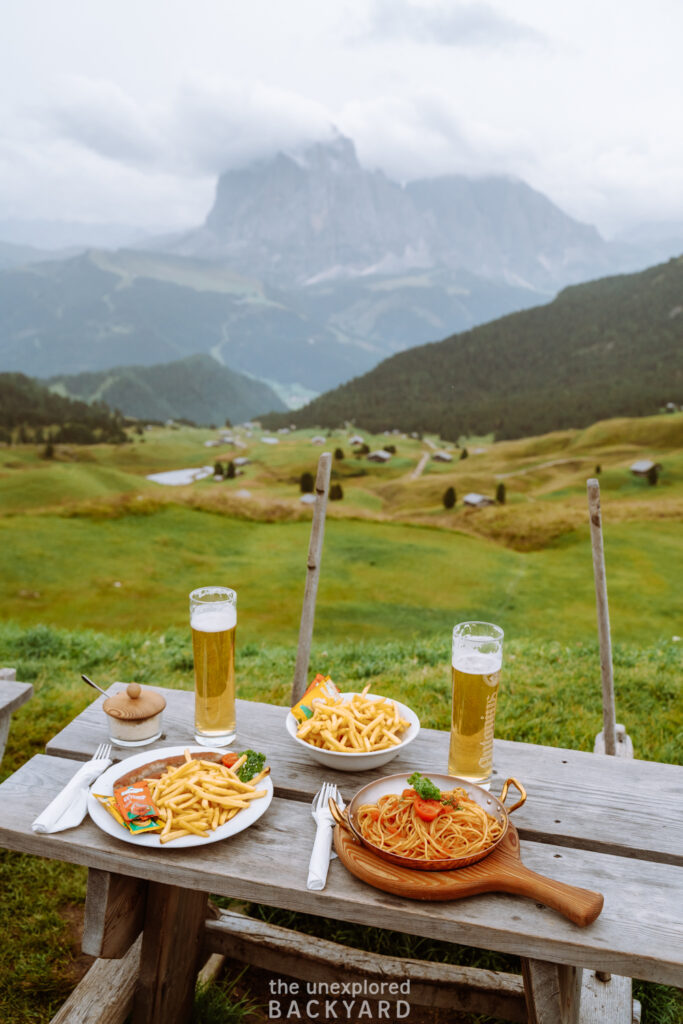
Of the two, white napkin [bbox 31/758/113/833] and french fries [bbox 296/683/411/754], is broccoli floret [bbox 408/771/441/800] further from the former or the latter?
white napkin [bbox 31/758/113/833]

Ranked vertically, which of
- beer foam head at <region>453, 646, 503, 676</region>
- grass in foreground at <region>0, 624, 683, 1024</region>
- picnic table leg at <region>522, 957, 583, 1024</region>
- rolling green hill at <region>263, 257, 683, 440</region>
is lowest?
grass in foreground at <region>0, 624, 683, 1024</region>

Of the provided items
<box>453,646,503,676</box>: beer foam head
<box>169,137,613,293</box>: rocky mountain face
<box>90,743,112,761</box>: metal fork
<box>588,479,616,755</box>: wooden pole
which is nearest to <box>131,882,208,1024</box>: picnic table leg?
<box>90,743,112,761</box>: metal fork

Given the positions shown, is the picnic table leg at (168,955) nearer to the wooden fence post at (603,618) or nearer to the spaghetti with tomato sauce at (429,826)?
the spaghetti with tomato sauce at (429,826)

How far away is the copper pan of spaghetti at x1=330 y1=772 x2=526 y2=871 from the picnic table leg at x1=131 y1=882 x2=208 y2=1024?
604 mm

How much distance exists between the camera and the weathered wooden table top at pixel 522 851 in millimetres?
1102

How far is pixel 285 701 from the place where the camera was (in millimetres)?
4195

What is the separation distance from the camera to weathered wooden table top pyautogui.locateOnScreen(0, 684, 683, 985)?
43.4 inches

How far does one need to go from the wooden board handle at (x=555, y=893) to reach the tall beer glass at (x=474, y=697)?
315 millimetres

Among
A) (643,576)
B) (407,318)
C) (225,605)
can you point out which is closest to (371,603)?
(643,576)

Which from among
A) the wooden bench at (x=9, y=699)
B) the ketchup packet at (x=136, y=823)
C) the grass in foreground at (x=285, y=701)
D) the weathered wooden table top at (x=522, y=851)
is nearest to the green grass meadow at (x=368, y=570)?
the grass in foreground at (x=285, y=701)

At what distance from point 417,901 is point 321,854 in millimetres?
192

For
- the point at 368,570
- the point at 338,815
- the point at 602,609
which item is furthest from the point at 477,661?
the point at 368,570

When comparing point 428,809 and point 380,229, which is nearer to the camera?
point 428,809

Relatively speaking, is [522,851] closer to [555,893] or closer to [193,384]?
[555,893]
